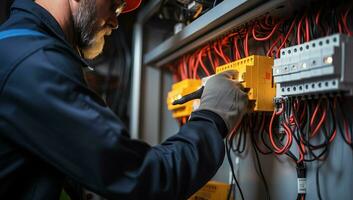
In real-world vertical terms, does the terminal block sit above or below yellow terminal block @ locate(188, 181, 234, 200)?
above

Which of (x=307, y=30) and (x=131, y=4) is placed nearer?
(x=307, y=30)

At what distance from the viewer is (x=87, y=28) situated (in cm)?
102

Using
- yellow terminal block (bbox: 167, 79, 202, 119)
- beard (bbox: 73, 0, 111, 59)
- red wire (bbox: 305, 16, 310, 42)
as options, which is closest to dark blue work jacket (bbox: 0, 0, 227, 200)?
beard (bbox: 73, 0, 111, 59)

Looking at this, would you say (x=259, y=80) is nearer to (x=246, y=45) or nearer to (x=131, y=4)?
(x=246, y=45)

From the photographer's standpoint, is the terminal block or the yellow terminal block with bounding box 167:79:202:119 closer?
the terminal block

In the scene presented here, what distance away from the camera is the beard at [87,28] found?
3.23ft

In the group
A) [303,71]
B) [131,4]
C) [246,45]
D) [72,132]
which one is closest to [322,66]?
[303,71]

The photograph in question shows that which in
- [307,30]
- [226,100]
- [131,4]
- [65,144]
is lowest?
[65,144]

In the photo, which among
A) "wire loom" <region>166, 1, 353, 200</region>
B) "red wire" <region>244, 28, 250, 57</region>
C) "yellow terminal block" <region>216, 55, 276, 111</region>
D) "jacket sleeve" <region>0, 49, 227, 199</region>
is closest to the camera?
"jacket sleeve" <region>0, 49, 227, 199</region>

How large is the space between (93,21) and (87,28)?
0.03 meters

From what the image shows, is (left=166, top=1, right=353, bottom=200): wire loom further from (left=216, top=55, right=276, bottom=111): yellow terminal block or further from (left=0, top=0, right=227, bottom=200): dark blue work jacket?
(left=0, top=0, right=227, bottom=200): dark blue work jacket

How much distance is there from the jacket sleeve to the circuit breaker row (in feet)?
1.13

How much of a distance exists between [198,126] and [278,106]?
258 millimetres

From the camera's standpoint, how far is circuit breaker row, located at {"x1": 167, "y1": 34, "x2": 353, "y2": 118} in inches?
28.0
